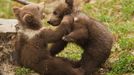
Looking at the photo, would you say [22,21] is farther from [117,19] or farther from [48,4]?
[48,4]

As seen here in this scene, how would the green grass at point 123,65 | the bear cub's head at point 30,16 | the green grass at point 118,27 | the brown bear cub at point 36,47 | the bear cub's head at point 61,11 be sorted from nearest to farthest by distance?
the brown bear cub at point 36,47 → the bear cub's head at point 30,16 → the bear cub's head at point 61,11 → the green grass at point 123,65 → the green grass at point 118,27

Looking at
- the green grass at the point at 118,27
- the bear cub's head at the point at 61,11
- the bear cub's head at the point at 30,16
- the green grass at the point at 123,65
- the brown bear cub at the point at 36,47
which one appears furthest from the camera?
the green grass at the point at 118,27

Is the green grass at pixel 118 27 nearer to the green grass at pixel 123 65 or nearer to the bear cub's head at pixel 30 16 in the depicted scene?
the green grass at pixel 123 65

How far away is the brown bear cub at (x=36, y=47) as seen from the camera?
8.18 meters

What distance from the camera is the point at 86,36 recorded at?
8383 millimetres

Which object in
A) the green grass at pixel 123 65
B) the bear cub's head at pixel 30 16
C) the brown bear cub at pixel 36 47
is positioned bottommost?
the green grass at pixel 123 65

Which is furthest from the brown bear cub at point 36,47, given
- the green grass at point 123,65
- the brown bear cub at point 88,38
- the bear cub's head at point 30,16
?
the green grass at point 123,65

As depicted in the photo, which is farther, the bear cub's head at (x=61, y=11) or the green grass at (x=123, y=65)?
the green grass at (x=123, y=65)

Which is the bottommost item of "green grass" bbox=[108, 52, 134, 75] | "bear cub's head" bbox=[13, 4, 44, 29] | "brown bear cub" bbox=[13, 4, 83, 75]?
"green grass" bbox=[108, 52, 134, 75]

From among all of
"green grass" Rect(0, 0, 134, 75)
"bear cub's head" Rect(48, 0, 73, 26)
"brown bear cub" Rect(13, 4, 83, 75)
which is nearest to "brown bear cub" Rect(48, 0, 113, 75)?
"bear cub's head" Rect(48, 0, 73, 26)

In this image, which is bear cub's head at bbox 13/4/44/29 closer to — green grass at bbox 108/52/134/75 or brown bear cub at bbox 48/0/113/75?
brown bear cub at bbox 48/0/113/75

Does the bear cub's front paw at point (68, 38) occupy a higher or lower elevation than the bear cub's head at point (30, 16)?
lower

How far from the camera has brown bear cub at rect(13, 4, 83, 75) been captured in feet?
26.8

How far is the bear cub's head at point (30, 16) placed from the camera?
27.5 ft
